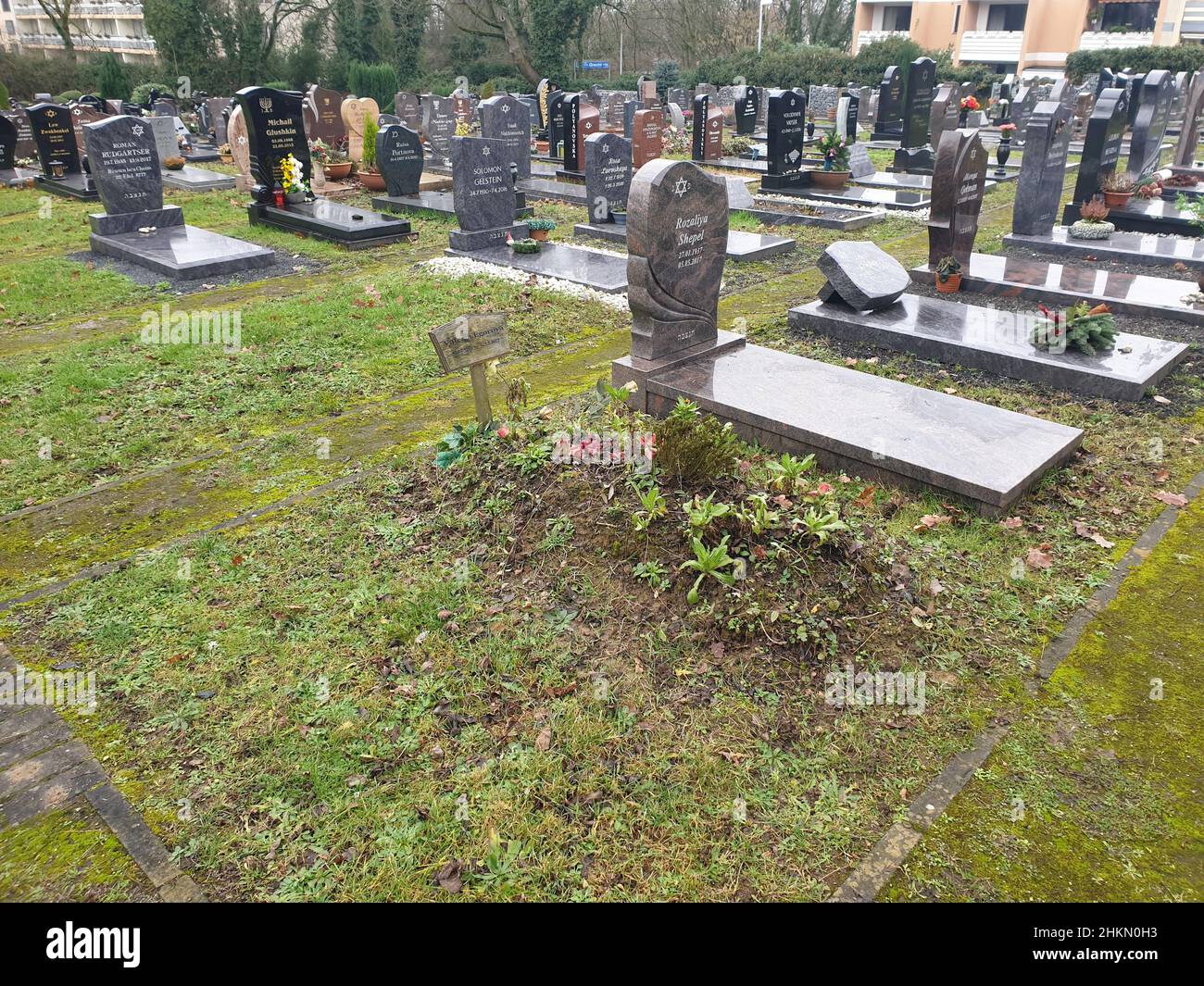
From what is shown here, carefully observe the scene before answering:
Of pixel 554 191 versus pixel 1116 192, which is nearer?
pixel 1116 192

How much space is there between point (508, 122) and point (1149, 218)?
11.3 metres

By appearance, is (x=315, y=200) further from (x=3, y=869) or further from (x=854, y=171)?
(x=3, y=869)

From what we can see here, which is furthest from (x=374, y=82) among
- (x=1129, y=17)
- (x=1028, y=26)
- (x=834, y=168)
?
(x=1129, y=17)

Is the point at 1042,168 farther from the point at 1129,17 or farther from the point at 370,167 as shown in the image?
the point at 1129,17

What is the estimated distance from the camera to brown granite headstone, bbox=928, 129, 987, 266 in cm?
981

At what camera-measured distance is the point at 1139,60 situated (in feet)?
103

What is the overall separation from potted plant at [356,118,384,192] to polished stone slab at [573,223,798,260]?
17.8ft

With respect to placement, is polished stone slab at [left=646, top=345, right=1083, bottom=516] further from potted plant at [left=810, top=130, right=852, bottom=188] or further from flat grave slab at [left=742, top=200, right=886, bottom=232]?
potted plant at [left=810, top=130, right=852, bottom=188]

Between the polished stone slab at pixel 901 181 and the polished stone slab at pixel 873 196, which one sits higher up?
the polished stone slab at pixel 901 181

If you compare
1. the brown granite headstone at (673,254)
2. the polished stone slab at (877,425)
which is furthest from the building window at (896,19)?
the polished stone slab at (877,425)

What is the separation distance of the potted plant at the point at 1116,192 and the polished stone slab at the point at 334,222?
11.2 metres

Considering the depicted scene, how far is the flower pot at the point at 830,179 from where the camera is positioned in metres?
16.5

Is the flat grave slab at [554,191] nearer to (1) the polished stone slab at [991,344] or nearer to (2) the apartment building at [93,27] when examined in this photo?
(1) the polished stone slab at [991,344]

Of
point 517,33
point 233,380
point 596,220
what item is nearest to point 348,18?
point 517,33
